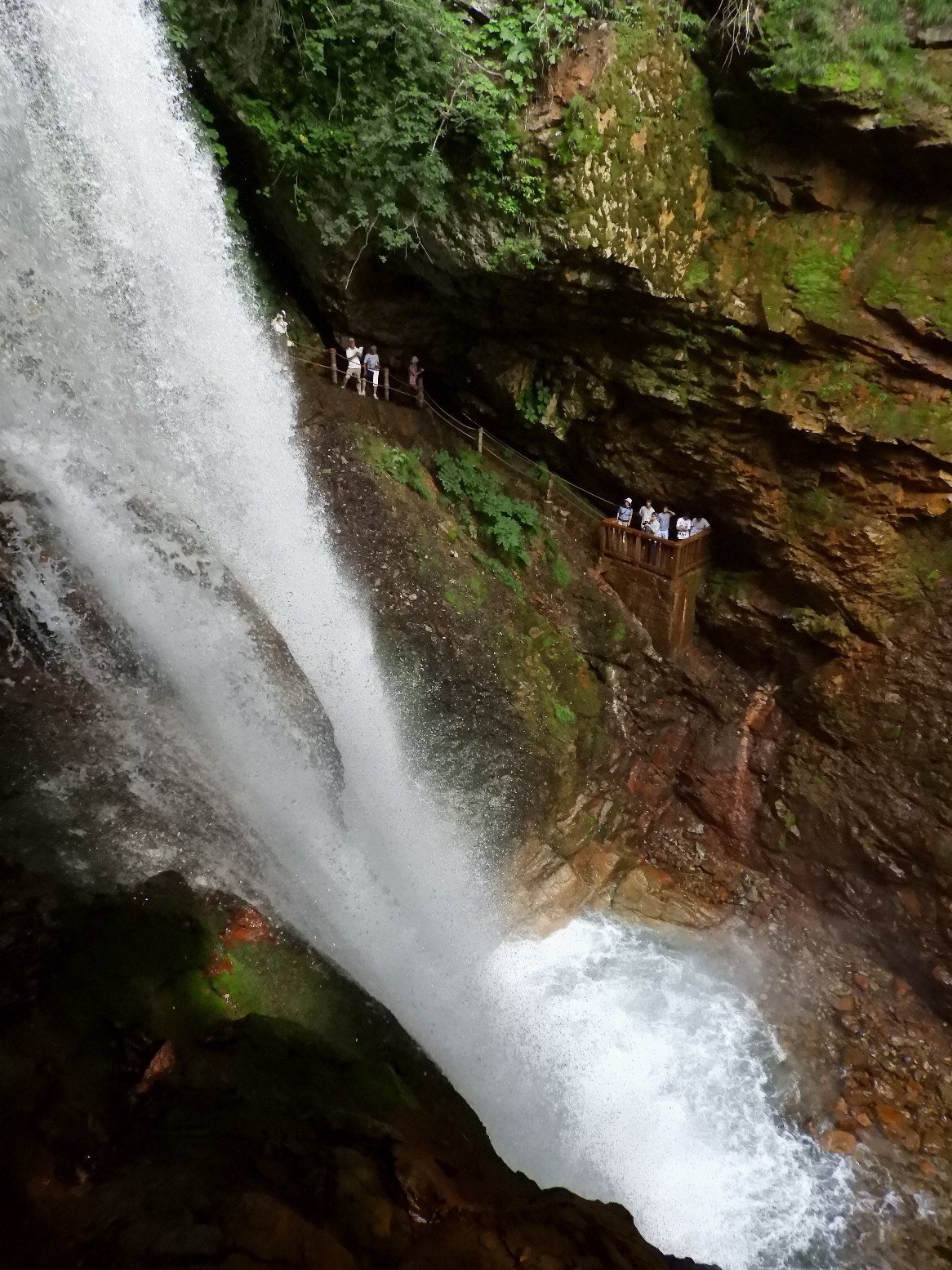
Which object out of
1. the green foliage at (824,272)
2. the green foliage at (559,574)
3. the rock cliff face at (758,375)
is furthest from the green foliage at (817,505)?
the green foliage at (559,574)

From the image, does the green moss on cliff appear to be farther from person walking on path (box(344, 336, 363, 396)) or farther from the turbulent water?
the turbulent water

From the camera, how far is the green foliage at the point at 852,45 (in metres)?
7.91

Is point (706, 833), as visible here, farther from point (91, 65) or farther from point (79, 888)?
point (91, 65)

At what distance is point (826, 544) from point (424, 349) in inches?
249

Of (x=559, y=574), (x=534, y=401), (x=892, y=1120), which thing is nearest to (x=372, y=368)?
(x=534, y=401)

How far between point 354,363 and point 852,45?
6599 mm

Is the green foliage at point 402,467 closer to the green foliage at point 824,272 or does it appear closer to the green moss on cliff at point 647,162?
the green moss on cliff at point 647,162

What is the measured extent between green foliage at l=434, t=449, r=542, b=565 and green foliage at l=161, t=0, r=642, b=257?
120 inches

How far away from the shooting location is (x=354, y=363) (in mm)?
10570

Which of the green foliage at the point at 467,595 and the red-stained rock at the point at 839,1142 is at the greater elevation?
the green foliage at the point at 467,595

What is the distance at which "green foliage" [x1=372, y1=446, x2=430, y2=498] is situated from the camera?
10.1 meters

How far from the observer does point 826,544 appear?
10594mm

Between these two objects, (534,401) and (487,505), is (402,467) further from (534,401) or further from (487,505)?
(534,401)

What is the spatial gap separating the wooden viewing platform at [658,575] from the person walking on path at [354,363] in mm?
4245
